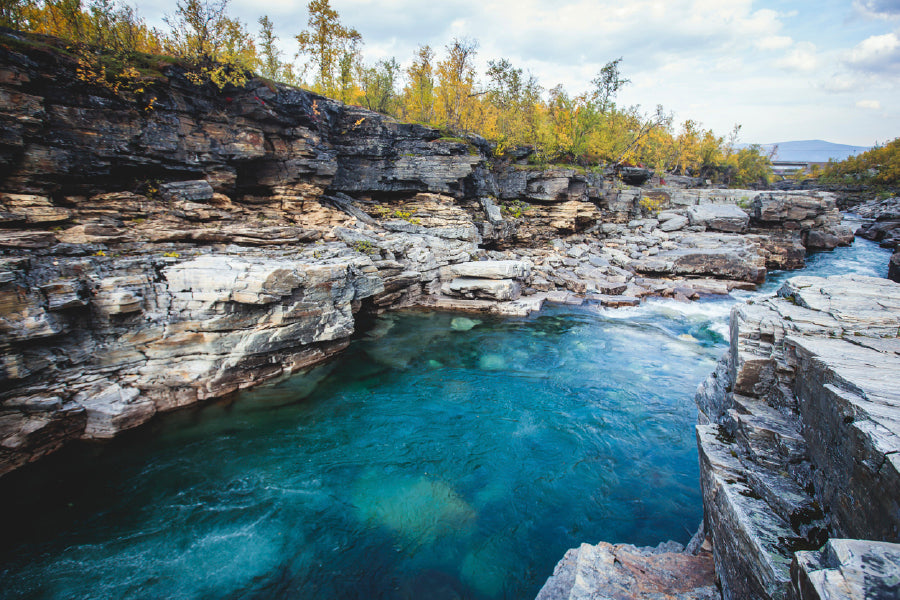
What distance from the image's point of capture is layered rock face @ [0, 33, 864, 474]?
8.48 metres

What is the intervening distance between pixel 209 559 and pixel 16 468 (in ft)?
17.8

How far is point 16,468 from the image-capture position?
7453 mm

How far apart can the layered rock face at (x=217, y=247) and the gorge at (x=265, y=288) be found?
6 cm

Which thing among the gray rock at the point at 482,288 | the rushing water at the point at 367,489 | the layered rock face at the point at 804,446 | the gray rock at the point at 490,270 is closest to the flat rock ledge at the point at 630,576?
the layered rock face at the point at 804,446

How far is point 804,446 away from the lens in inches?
157

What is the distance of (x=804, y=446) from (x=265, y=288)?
11.3m

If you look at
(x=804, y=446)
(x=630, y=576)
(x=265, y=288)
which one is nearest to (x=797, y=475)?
(x=804, y=446)

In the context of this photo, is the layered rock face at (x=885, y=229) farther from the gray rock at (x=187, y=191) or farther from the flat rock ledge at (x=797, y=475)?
the gray rock at (x=187, y=191)

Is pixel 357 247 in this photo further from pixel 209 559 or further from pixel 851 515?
pixel 851 515

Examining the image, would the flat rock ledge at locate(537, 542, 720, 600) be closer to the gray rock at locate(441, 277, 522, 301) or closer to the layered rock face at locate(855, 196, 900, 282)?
the gray rock at locate(441, 277, 522, 301)

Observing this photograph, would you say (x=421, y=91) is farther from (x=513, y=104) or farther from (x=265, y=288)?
(x=265, y=288)

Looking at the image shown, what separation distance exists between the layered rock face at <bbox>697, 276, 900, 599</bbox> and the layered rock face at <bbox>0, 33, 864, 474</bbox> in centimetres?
1057

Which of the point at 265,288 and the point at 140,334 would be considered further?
the point at 265,288

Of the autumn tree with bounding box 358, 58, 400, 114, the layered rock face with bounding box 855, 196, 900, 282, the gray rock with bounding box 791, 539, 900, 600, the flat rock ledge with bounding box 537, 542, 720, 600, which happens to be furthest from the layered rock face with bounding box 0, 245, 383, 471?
the layered rock face with bounding box 855, 196, 900, 282
